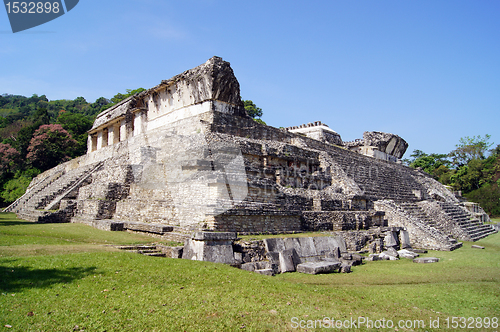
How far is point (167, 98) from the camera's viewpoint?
1814cm

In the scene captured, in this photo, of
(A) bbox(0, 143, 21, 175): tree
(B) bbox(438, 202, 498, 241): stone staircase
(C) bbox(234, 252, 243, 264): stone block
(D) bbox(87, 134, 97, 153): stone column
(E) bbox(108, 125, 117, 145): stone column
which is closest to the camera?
(C) bbox(234, 252, 243, 264): stone block

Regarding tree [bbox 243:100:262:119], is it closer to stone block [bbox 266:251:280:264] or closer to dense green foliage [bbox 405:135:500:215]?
dense green foliage [bbox 405:135:500:215]

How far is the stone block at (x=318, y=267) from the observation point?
7543mm

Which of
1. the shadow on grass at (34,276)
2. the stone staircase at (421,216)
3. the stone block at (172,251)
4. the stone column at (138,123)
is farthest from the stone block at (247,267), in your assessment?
the stone column at (138,123)

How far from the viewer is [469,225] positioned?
59.8ft

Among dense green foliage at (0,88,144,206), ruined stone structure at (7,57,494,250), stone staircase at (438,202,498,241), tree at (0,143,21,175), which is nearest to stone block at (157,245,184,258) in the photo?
ruined stone structure at (7,57,494,250)

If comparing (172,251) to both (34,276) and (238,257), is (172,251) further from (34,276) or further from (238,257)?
(34,276)

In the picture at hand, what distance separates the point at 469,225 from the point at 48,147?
32.0 m

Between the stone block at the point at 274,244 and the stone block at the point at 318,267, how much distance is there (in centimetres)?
72

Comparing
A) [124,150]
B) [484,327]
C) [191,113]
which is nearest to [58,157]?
[124,150]

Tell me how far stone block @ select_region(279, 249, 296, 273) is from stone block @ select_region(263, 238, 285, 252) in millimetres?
355

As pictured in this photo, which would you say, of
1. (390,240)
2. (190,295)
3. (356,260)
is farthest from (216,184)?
(390,240)

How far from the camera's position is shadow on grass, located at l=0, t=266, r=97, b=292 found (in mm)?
4466

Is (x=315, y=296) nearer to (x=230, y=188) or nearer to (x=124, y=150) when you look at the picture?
(x=230, y=188)
